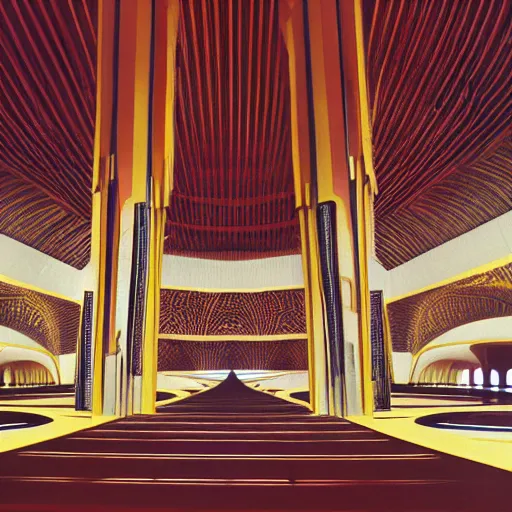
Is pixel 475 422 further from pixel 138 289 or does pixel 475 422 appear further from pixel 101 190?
pixel 101 190

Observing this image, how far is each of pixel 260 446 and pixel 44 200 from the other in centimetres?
1232

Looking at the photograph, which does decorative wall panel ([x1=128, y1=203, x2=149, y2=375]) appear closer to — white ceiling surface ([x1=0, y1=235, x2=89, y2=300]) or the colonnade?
the colonnade

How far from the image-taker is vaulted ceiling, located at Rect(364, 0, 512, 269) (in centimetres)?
735

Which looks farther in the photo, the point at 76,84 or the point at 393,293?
the point at 393,293

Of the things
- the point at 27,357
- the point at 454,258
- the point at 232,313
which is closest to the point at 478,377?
the point at 454,258

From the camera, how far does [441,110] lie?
9.74 meters

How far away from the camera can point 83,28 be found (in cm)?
730

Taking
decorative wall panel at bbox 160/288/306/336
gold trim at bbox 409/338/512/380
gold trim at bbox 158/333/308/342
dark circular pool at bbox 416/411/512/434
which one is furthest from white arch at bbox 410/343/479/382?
dark circular pool at bbox 416/411/512/434

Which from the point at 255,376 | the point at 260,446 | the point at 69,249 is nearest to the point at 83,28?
the point at 260,446

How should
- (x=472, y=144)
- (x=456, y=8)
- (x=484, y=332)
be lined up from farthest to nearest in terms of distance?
(x=484, y=332), (x=472, y=144), (x=456, y=8)

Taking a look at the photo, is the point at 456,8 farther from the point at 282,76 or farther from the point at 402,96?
the point at 282,76

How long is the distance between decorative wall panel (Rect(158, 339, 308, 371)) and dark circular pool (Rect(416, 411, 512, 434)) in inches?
683

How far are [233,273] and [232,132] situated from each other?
33.8 feet

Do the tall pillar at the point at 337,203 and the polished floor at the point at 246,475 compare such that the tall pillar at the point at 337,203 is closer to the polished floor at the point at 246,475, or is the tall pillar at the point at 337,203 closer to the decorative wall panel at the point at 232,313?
the polished floor at the point at 246,475
